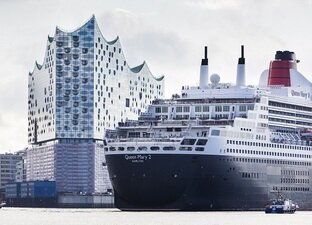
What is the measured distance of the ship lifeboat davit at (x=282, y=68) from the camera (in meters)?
165

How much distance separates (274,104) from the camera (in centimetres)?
15362

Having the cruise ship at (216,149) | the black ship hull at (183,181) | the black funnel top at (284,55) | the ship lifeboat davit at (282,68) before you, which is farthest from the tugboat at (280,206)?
the black funnel top at (284,55)

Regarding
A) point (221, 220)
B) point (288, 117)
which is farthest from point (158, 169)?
point (288, 117)

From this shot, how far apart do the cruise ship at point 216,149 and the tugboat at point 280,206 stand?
0.99 m

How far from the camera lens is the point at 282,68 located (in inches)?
6535

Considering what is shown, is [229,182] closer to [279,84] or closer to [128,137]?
[128,137]

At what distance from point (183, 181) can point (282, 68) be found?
3402cm

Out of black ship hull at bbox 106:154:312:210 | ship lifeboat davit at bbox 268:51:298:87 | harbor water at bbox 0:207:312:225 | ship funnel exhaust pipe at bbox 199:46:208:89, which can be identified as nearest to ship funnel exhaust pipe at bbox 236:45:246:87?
ship funnel exhaust pipe at bbox 199:46:208:89

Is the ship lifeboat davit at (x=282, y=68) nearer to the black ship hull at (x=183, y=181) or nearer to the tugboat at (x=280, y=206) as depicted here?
the tugboat at (x=280, y=206)

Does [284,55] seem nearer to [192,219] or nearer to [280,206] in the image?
[280,206]

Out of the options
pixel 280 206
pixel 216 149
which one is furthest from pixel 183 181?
pixel 280 206

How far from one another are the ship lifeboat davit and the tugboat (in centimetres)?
2014

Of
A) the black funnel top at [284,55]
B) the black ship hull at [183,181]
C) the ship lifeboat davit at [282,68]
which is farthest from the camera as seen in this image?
the black funnel top at [284,55]

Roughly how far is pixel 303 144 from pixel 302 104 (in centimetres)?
601
